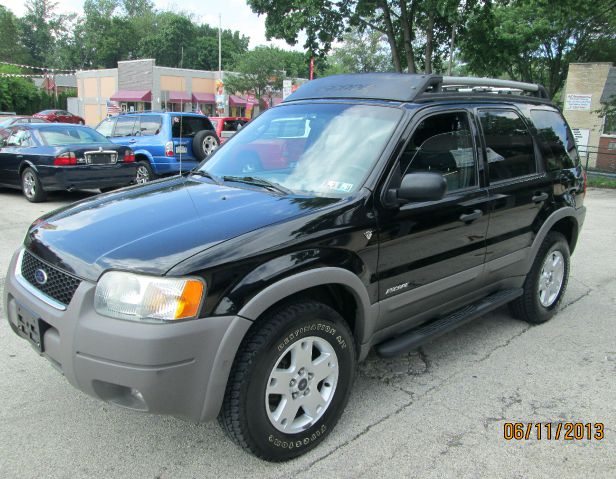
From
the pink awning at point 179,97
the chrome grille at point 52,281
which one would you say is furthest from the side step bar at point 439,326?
the pink awning at point 179,97

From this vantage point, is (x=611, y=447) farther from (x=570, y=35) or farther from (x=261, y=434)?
(x=570, y=35)

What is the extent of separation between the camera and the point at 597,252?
7.46 m

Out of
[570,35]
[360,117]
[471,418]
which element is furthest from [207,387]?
[570,35]

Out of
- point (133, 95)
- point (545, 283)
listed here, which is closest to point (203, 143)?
point (545, 283)

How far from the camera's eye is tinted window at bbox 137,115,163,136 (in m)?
12.0

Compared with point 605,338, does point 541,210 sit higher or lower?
higher

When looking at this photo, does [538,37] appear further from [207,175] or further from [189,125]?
[207,175]

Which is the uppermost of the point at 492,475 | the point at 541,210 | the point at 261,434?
the point at 541,210

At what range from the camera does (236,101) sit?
5147 centimetres

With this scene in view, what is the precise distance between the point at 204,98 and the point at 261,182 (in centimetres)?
4951

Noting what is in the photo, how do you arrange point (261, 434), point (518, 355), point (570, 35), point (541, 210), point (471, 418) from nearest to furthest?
point (261, 434)
point (471, 418)
point (518, 355)
point (541, 210)
point (570, 35)

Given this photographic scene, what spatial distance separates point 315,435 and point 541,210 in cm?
273

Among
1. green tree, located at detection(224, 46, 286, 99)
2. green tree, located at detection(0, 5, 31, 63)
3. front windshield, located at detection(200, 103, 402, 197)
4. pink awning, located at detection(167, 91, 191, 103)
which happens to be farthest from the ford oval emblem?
green tree, located at detection(0, 5, 31, 63)

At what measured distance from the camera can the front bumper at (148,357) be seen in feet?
7.36
